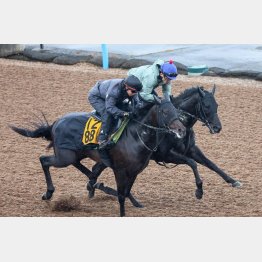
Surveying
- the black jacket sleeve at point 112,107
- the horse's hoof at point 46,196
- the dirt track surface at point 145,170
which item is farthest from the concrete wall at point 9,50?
the black jacket sleeve at point 112,107

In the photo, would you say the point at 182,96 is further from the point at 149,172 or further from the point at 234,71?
the point at 234,71

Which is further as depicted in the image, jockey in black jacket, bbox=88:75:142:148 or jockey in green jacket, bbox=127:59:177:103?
jockey in green jacket, bbox=127:59:177:103

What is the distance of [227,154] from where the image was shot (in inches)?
507

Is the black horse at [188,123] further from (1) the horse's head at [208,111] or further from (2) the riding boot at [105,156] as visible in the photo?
(2) the riding boot at [105,156]

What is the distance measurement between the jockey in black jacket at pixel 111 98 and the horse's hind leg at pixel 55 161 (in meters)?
0.62

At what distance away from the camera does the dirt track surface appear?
1064cm

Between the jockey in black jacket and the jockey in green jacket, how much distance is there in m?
0.19

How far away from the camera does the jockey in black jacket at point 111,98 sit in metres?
9.75

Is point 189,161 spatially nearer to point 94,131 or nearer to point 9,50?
point 94,131

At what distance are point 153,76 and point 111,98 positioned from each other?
58 centimetres

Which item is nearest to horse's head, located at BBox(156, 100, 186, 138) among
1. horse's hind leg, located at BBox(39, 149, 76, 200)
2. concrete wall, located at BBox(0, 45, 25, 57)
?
horse's hind leg, located at BBox(39, 149, 76, 200)

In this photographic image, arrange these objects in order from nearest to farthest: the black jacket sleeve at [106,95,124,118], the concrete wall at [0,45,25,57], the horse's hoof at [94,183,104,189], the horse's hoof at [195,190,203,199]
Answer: the black jacket sleeve at [106,95,124,118], the horse's hoof at [195,190,203,199], the horse's hoof at [94,183,104,189], the concrete wall at [0,45,25,57]

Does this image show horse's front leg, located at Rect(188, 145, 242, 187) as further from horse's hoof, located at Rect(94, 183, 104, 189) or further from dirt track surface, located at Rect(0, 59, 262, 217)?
horse's hoof, located at Rect(94, 183, 104, 189)

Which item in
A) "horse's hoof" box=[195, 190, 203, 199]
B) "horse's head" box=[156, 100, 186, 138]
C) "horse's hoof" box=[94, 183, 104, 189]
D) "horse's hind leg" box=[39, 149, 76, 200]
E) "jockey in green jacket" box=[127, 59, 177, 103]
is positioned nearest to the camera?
"horse's head" box=[156, 100, 186, 138]
